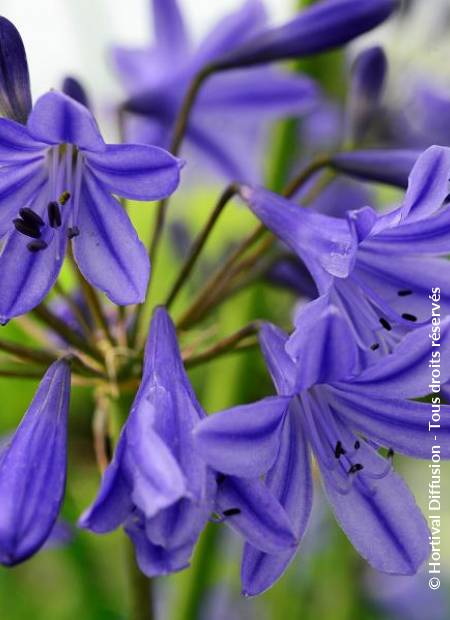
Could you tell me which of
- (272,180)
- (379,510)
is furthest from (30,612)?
(379,510)

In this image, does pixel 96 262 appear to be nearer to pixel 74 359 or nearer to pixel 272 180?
pixel 74 359

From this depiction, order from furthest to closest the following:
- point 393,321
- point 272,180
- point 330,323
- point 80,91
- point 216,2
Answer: point 216,2
point 272,180
point 80,91
point 393,321
point 330,323

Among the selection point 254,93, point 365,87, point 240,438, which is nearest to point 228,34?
point 254,93

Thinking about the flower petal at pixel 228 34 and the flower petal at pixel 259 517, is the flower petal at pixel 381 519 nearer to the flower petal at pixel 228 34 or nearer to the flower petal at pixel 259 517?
the flower petal at pixel 259 517

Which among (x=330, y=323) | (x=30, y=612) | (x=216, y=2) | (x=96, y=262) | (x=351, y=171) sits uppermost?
(x=216, y=2)

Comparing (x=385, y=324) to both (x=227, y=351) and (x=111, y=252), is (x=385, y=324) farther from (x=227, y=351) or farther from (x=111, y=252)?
(x=111, y=252)

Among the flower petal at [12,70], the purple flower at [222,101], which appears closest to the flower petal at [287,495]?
the flower petal at [12,70]

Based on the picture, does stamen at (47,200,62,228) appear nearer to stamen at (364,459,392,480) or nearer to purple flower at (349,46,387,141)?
A: stamen at (364,459,392,480)
